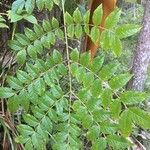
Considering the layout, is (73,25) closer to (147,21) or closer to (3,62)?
(3,62)

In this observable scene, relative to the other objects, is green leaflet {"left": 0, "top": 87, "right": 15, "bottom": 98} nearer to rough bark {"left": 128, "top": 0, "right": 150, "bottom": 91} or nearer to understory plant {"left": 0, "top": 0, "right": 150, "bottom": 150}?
understory plant {"left": 0, "top": 0, "right": 150, "bottom": 150}

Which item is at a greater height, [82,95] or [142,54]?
[82,95]

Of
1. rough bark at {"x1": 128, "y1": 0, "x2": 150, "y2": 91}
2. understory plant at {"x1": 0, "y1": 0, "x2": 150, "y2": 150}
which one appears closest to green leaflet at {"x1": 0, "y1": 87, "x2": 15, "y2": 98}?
understory plant at {"x1": 0, "y1": 0, "x2": 150, "y2": 150}

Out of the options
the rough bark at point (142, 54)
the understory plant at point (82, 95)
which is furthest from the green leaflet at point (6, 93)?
the rough bark at point (142, 54)

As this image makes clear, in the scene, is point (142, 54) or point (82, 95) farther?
point (142, 54)

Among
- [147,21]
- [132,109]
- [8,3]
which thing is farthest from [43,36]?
[147,21]

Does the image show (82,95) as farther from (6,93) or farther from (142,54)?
(142,54)

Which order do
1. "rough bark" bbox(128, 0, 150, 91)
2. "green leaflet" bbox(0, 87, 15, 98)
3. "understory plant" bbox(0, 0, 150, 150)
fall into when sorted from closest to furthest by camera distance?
1. "understory plant" bbox(0, 0, 150, 150)
2. "green leaflet" bbox(0, 87, 15, 98)
3. "rough bark" bbox(128, 0, 150, 91)

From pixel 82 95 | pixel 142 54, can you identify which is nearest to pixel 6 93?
pixel 82 95

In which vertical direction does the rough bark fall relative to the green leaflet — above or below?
Answer: below
